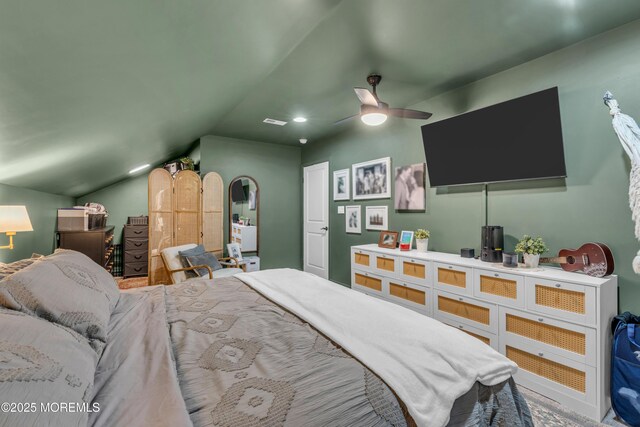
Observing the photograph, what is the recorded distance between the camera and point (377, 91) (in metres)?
3.22

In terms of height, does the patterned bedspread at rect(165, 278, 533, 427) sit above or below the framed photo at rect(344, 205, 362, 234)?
below

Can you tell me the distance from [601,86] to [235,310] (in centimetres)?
313

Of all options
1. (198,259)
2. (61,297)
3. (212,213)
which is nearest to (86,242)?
(198,259)

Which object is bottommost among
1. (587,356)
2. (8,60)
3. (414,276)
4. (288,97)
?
(587,356)

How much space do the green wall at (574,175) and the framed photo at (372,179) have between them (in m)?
0.80

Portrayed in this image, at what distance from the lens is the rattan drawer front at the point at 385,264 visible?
330cm

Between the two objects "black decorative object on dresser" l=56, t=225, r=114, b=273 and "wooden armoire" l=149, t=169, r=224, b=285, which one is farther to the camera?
"wooden armoire" l=149, t=169, r=224, b=285

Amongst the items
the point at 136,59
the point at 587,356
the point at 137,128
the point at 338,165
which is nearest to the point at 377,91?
the point at 338,165

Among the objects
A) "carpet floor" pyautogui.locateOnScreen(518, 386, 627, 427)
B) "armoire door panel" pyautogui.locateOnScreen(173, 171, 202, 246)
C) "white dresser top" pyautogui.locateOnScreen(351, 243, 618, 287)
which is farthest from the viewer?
"armoire door panel" pyautogui.locateOnScreen(173, 171, 202, 246)

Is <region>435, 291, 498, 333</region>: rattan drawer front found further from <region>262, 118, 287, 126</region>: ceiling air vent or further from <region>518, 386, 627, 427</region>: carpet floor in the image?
<region>262, 118, 287, 126</region>: ceiling air vent

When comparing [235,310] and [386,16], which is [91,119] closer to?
[235,310]

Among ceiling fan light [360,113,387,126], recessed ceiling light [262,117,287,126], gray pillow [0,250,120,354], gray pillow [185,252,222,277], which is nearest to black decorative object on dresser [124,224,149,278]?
gray pillow [185,252,222,277]

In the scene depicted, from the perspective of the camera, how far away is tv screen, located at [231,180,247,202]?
5078mm

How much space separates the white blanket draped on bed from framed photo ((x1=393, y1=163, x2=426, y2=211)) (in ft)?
6.66
